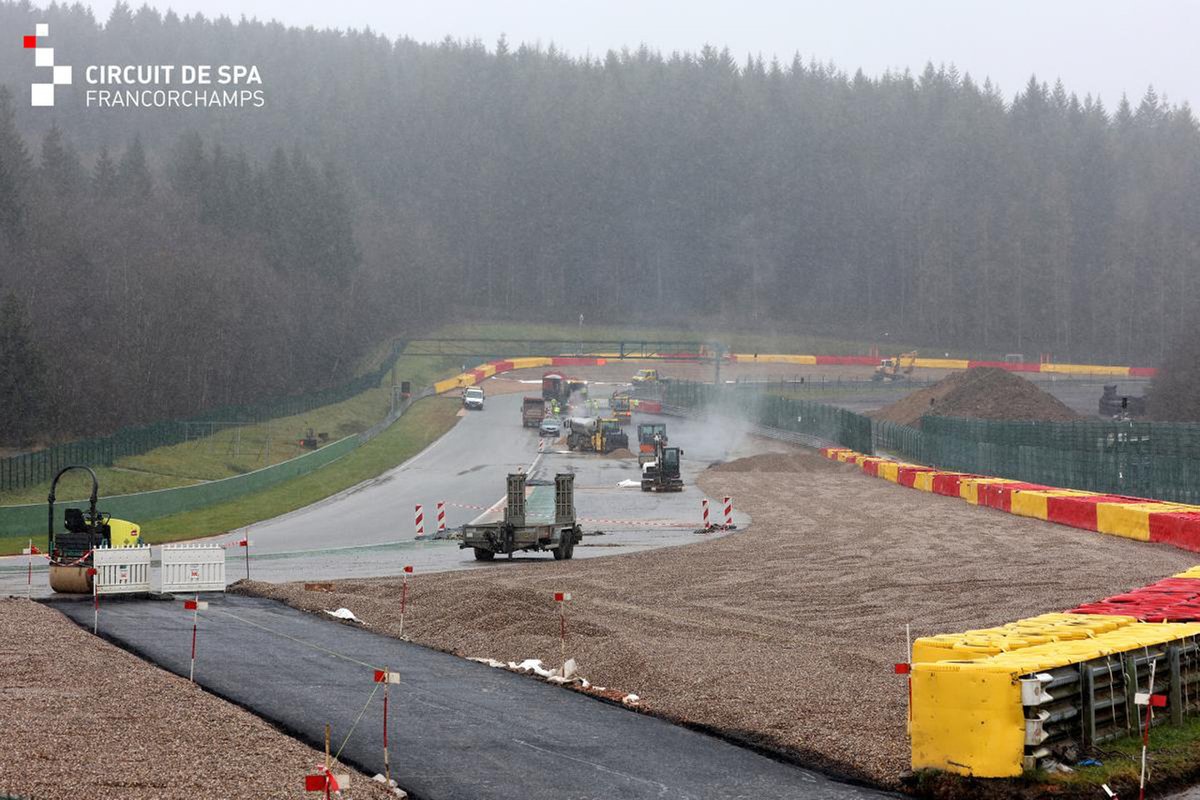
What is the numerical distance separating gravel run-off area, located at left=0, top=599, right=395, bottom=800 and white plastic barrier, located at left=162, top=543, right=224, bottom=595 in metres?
10.3

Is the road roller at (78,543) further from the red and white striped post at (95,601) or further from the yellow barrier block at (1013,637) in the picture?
the yellow barrier block at (1013,637)

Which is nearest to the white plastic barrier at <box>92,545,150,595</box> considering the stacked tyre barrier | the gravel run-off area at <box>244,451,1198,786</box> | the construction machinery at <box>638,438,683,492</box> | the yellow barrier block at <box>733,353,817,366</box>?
the gravel run-off area at <box>244,451,1198,786</box>

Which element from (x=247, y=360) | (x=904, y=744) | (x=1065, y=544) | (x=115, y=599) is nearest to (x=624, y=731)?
(x=904, y=744)

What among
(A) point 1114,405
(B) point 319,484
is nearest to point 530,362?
(A) point 1114,405

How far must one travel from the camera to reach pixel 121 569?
28672mm

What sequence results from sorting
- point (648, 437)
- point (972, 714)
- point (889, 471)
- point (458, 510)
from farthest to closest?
1. point (648, 437)
2. point (889, 471)
3. point (458, 510)
4. point (972, 714)

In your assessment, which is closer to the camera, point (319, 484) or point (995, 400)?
point (319, 484)

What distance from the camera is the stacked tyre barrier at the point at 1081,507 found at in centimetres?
3559

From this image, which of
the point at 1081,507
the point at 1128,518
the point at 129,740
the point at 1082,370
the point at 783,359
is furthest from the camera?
the point at 1082,370

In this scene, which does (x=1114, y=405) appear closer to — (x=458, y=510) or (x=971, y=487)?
(x=971, y=487)

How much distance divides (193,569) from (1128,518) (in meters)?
25.0

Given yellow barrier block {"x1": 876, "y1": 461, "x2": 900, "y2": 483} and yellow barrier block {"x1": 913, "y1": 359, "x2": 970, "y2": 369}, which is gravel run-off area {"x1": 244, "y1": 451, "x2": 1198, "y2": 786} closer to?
yellow barrier block {"x1": 876, "y1": 461, "x2": 900, "y2": 483}

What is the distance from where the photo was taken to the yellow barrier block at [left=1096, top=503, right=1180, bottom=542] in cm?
3684

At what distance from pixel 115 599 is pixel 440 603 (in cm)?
738
